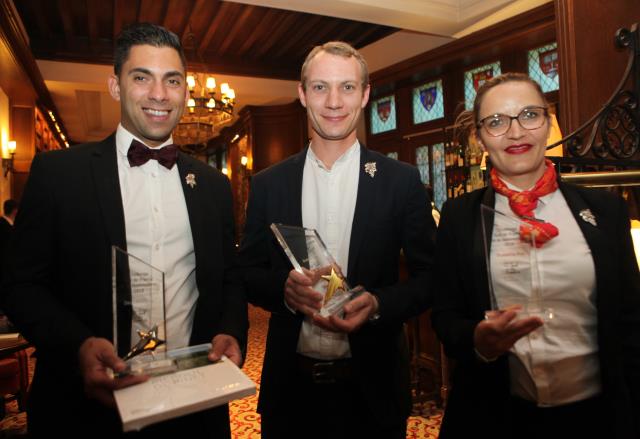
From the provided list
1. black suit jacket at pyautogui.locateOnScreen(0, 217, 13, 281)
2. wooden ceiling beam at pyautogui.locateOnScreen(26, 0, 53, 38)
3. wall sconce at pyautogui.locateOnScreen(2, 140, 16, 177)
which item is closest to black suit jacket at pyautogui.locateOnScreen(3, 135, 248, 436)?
black suit jacket at pyautogui.locateOnScreen(0, 217, 13, 281)

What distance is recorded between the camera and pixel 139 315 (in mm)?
1338

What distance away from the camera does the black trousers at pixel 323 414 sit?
1.79 meters

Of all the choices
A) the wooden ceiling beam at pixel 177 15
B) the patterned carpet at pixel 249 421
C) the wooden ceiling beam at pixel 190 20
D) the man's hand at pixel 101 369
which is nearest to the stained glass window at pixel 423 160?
the wooden ceiling beam at pixel 190 20

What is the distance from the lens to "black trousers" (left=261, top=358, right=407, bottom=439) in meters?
1.79

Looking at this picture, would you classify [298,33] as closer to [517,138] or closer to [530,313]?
[517,138]

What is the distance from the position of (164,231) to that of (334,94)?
764 mm

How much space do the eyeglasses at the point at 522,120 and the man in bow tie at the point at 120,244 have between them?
0.96 m

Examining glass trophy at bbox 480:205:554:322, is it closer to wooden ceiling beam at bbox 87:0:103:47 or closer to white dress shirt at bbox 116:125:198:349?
white dress shirt at bbox 116:125:198:349

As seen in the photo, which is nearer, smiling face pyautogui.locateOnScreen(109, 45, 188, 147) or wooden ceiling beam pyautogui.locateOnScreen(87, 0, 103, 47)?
smiling face pyautogui.locateOnScreen(109, 45, 188, 147)

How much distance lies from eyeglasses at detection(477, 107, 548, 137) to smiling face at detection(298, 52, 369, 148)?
1.63 ft

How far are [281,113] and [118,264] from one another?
10.3 metres

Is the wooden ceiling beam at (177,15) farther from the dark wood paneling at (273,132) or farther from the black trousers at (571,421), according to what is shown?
the black trousers at (571,421)

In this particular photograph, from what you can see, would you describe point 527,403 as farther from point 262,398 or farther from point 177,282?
point 177,282

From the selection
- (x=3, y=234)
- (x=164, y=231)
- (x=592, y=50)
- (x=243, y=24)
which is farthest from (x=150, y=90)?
(x=243, y=24)
